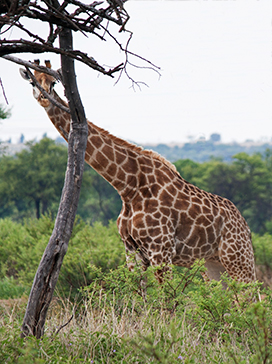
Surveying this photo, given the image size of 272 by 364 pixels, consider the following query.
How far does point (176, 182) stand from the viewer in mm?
5824

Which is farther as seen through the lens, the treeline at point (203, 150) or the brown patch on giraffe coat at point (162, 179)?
the treeline at point (203, 150)

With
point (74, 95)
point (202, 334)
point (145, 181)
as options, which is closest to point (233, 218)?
point (145, 181)

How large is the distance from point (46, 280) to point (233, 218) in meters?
3.08

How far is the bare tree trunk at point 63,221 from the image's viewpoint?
3.79 metres

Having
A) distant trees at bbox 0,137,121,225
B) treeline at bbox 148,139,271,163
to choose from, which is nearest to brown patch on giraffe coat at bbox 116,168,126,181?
distant trees at bbox 0,137,121,225

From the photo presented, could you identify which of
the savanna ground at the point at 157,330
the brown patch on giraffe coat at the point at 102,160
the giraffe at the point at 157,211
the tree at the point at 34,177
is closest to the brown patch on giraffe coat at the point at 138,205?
the giraffe at the point at 157,211

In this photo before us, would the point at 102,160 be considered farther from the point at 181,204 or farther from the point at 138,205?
the point at 181,204

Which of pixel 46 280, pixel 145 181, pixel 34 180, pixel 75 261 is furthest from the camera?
pixel 34 180

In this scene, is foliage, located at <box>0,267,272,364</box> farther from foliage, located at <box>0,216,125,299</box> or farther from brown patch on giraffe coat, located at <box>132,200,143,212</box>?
foliage, located at <box>0,216,125,299</box>

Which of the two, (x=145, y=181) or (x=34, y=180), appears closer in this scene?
(x=145, y=181)

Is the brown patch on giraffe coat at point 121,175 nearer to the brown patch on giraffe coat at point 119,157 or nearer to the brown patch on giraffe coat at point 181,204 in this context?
the brown patch on giraffe coat at point 119,157

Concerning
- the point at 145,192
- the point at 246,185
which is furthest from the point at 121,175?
the point at 246,185

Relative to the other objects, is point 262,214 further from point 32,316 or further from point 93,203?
point 32,316

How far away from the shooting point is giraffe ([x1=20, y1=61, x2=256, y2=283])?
5.32 meters
